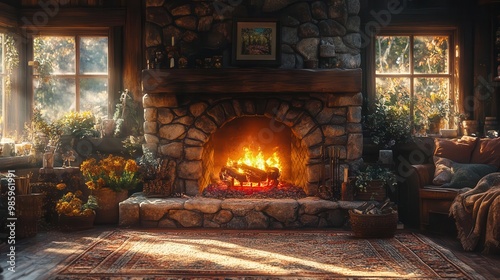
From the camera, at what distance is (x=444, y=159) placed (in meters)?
6.89

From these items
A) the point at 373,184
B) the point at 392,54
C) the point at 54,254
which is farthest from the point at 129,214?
the point at 392,54

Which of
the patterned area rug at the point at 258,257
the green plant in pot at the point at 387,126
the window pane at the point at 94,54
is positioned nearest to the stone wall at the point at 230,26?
the green plant in pot at the point at 387,126

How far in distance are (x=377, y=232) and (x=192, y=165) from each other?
2.29m

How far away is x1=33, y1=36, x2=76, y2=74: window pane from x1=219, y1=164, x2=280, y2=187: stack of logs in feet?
8.09

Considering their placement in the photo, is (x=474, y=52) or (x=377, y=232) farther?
(x=474, y=52)

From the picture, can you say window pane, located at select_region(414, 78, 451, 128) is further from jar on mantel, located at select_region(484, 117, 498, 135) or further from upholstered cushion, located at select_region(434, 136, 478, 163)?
upholstered cushion, located at select_region(434, 136, 478, 163)

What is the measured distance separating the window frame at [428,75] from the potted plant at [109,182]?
3.10 metres

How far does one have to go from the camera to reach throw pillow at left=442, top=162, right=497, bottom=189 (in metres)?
6.47

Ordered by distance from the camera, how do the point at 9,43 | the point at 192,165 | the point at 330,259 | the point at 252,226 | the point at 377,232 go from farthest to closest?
the point at 9,43
the point at 192,165
the point at 252,226
the point at 377,232
the point at 330,259

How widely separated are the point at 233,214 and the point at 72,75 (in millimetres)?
2927

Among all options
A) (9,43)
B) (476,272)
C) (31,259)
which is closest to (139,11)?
(9,43)

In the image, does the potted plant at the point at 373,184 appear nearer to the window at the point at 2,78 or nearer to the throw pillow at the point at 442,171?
the throw pillow at the point at 442,171

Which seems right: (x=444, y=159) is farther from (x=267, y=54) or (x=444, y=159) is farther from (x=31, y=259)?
(x=31, y=259)

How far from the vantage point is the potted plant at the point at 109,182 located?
22.8ft
